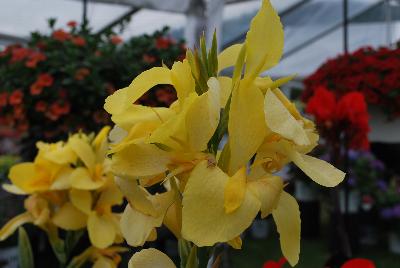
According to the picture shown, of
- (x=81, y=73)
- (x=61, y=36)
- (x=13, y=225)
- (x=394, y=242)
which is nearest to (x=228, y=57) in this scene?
(x=13, y=225)

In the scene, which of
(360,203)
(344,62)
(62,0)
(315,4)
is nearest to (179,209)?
(344,62)

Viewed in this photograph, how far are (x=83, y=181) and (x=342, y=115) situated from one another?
2.93ft

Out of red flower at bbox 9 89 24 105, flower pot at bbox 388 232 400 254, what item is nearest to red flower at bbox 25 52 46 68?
red flower at bbox 9 89 24 105

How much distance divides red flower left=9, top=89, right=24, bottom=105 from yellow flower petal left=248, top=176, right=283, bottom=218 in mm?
1798

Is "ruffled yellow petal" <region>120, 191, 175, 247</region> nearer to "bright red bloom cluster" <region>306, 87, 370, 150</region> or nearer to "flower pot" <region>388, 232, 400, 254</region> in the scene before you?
"bright red bloom cluster" <region>306, 87, 370, 150</region>

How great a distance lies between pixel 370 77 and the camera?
86.0 inches

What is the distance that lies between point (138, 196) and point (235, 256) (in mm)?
2371

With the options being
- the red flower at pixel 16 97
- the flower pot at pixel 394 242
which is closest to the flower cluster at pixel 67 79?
the red flower at pixel 16 97

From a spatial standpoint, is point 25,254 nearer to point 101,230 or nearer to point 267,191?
point 101,230

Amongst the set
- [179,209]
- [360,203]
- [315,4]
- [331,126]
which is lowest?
[360,203]

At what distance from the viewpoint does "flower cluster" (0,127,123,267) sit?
2.19ft

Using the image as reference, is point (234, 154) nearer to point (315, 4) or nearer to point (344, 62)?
point (344, 62)

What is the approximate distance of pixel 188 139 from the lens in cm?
34

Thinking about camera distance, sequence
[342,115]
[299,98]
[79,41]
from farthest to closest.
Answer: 1. [299,98]
2. [79,41]
3. [342,115]
